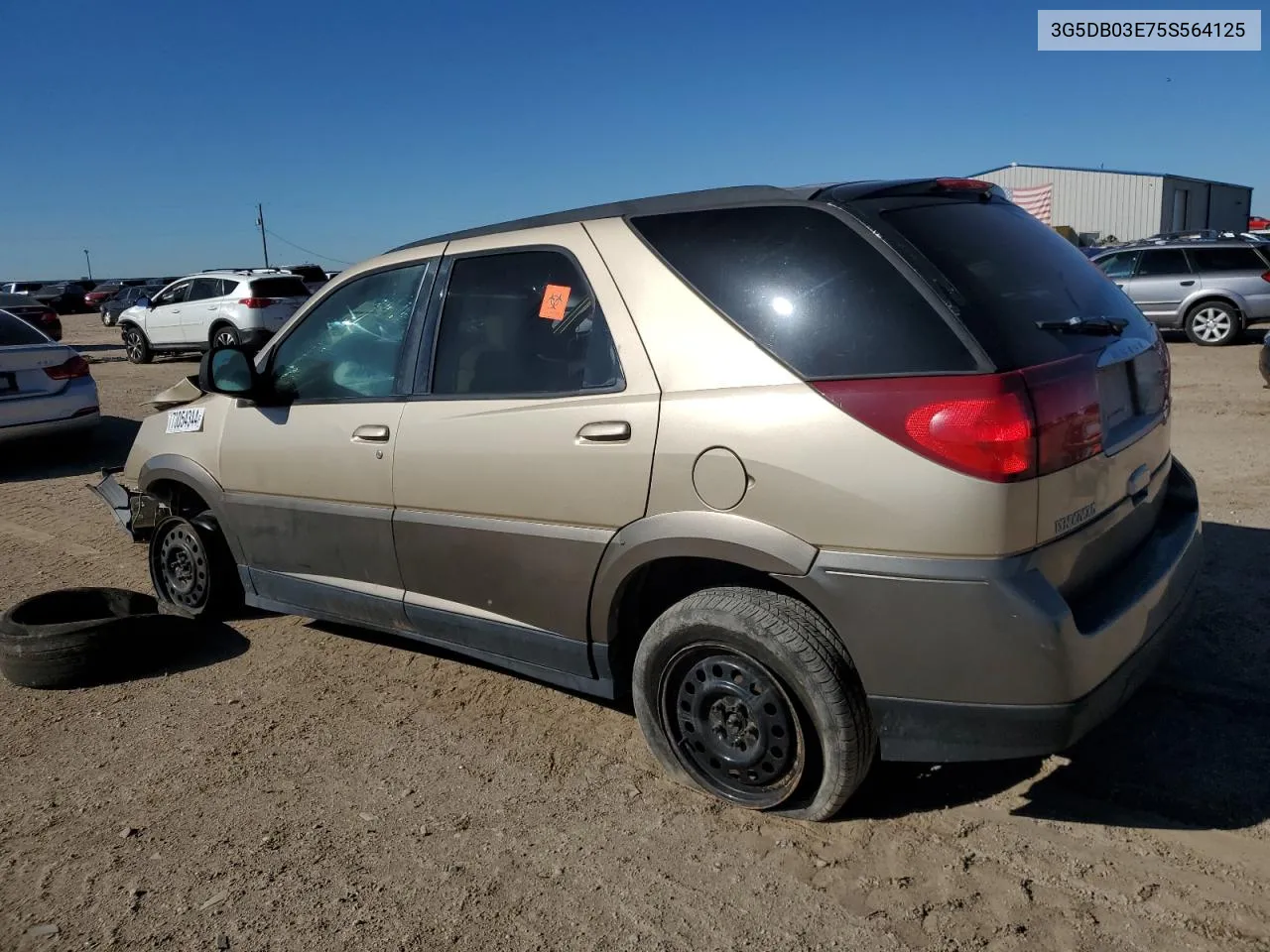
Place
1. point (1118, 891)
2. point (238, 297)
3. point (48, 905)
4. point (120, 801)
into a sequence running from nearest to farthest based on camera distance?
point (1118, 891) < point (48, 905) < point (120, 801) < point (238, 297)

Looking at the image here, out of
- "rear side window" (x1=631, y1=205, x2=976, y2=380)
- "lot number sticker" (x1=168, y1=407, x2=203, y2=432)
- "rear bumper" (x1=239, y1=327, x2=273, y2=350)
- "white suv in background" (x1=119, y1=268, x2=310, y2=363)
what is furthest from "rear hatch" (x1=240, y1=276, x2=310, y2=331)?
"rear side window" (x1=631, y1=205, x2=976, y2=380)

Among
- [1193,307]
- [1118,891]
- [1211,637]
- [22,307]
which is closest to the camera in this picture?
[1118,891]

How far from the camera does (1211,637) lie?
4.17 metres

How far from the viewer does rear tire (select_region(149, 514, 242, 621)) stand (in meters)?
4.93

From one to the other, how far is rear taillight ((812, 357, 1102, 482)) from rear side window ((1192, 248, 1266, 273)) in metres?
16.1

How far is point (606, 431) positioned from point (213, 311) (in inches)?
741

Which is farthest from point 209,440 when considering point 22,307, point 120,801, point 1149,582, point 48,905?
point 22,307

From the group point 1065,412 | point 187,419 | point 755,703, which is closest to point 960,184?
point 1065,412

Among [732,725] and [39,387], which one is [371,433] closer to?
[732,725]

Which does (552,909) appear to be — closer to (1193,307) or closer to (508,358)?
(508,358)

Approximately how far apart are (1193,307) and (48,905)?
17718 mm

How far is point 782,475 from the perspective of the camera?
2771 millimetres

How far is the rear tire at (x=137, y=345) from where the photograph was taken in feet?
69.6

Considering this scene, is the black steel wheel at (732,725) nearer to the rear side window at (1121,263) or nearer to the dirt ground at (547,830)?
the dirt ground at (547,830)
